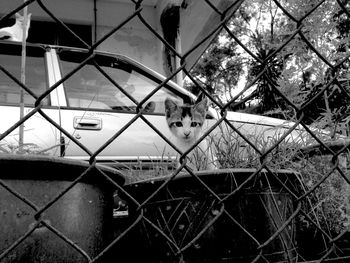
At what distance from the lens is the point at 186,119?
3496mm

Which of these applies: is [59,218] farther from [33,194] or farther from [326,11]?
[326,11]

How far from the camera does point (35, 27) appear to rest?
6586 mm

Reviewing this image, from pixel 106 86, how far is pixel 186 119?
0.84 m

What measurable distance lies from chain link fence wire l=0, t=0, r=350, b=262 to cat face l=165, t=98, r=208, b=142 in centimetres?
178

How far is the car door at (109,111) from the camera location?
336cm

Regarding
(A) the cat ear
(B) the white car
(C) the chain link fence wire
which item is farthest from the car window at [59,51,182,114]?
(C) the chain link fence wire

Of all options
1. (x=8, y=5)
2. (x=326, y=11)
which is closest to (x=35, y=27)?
(x=8, y=5)

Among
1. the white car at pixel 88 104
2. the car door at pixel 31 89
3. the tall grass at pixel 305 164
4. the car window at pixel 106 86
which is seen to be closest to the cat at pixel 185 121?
the white car at pixel 88 104

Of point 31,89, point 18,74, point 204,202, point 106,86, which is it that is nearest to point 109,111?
point 106,86

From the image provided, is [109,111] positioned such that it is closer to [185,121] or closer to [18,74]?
[185,121]

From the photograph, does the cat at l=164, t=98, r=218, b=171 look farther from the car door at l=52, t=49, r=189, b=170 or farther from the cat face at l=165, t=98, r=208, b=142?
the car door at l=52, t=49, r=189, b=170

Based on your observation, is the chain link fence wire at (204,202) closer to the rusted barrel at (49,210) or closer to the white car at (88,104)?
the rusted barrel at (49,210)

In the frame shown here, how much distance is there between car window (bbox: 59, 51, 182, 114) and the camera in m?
3.66

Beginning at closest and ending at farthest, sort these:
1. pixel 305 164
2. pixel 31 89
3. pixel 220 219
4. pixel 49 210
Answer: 1. pixel 49 210
2. pixel 220 219
3. pixel 305 164
4. pixel 31 89
